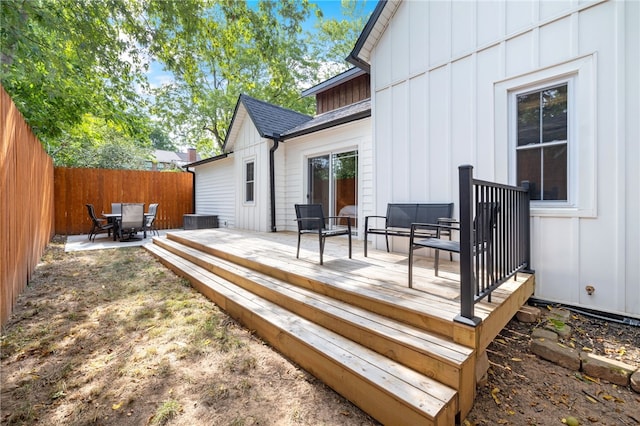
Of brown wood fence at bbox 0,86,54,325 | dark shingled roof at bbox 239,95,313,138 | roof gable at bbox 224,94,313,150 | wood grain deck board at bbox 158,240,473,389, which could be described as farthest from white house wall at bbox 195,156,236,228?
wood grain deck board at bbox 158,240,473,389

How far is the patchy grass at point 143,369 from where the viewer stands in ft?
5.66

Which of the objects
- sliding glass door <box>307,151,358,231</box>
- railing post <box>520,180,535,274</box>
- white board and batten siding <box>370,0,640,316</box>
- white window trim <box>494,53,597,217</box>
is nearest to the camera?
white board and batten siding <box>370,0,640,316</box>

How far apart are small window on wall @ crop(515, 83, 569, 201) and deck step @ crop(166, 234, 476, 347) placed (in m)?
2.00

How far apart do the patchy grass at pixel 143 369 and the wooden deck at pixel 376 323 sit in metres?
0.18

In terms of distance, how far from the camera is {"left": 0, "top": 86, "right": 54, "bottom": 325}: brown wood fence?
8.88 feet

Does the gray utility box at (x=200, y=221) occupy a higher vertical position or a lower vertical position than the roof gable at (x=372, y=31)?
lower

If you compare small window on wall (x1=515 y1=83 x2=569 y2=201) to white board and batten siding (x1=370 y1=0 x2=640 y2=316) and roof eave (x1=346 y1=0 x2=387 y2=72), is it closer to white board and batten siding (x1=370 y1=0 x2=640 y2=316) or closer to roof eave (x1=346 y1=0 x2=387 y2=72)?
white board and batten siding (x1=370 y1=0 x2=640 y2=316)

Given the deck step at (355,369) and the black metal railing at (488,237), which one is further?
the black metal railing at (488,237)

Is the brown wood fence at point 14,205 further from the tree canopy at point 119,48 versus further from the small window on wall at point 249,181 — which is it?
the small window on wall at point 249,181

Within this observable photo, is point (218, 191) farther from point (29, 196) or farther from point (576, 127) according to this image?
point (576, 127)

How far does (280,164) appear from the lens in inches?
311

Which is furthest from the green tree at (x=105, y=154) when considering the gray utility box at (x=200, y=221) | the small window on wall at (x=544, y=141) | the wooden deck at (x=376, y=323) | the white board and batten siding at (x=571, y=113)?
the small window on wall at (x=544, y=141)

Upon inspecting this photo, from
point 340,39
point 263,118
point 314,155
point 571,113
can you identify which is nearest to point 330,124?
point 314,155

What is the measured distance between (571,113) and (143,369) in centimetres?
464
